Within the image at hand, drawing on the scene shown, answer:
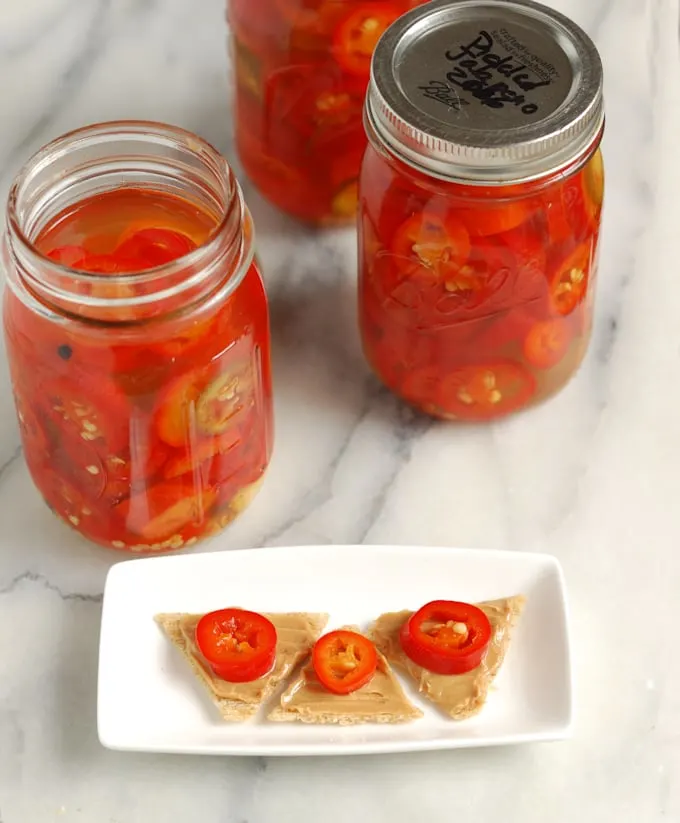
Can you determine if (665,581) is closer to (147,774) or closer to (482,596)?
(482,596)

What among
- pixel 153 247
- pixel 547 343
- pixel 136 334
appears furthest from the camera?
pixel 547 343

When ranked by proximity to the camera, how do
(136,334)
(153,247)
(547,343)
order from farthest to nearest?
(547,343) → (153,247) → (136,334)

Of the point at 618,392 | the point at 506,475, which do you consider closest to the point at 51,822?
the point at 506,475

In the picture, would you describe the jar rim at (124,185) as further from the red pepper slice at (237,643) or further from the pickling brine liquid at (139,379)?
the red pepper slice at (237,643)

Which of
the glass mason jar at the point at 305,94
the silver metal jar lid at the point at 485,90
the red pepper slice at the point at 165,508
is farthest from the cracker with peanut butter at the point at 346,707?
the glass mason jar at the point at 305,94

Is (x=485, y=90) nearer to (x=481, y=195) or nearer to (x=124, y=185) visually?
(x=481, y=195)

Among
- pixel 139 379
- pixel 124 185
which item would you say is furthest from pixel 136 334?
pixel 124 185

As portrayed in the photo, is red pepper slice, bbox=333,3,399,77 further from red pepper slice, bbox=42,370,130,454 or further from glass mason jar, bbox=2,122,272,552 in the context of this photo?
red pepper slice, bbox=42,370,130,454
